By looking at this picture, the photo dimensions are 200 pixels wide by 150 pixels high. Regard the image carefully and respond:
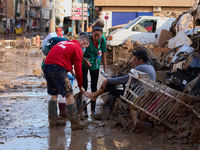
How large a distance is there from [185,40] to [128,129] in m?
6.12

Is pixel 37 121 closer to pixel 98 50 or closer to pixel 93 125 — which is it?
pixel 93 125

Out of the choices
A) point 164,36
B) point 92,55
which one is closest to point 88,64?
point 92,55

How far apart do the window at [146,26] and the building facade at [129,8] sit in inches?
519

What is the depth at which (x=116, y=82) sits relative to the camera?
4.54 meters

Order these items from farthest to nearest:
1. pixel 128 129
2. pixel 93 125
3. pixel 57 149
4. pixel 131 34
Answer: pixel 131 34
pixel 93 125
pixel 128 129
pixel 57 149

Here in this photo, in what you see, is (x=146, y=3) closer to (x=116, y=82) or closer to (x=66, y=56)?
(x=116, y=82)

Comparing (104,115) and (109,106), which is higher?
(109,106)

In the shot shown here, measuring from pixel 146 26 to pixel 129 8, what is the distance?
558 inches

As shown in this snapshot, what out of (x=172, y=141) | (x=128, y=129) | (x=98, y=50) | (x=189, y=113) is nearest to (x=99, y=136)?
(x=128, y=129)

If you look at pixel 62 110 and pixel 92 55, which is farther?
pixel 92 55

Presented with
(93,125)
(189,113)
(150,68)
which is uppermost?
(150,68)

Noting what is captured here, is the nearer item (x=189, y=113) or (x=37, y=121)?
(x=189, y=113)

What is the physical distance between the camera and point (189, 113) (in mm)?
3988

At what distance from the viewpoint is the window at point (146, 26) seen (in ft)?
44.5
